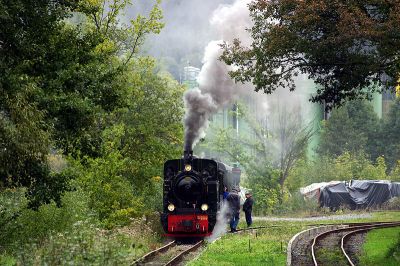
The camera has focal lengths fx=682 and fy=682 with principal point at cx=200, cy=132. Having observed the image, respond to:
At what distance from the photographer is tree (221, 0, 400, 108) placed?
17078 mm

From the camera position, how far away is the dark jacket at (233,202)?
29.0m

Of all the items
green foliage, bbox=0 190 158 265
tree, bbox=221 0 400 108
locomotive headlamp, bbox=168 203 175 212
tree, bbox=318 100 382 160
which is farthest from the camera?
tree, bbox=318 100 382 160

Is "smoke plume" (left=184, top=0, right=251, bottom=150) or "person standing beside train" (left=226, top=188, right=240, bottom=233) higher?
"smoke plume" (left=184, top=0, right=251, bottom=150)

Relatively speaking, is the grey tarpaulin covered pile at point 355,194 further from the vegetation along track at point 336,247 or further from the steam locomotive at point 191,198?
the steam locomotive at point 191,198

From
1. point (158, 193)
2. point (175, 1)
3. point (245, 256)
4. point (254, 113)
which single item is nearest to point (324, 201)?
point (254, 113)

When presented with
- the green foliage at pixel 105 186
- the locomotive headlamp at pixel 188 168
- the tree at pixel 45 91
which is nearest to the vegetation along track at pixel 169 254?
the green foliage at pixel 105 186

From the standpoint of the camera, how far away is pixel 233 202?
29141 mm

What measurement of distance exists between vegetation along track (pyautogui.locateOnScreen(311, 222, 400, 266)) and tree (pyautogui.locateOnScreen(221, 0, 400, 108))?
4.98m

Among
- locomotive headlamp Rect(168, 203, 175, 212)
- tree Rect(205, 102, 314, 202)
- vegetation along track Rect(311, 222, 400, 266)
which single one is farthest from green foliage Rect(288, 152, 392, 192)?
locomotive headlamp Rect(168, 203, 175, 212)

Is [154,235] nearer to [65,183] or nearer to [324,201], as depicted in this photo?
[65,183]

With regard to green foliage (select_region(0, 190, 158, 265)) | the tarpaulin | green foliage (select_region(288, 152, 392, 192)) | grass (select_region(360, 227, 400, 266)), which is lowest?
grass (select_region(360, 227, 400, 266))

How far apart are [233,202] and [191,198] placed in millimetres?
4832

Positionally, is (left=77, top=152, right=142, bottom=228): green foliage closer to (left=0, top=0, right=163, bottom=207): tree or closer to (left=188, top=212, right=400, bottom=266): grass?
(left=0, top=0, right=163, bottom=207): tree

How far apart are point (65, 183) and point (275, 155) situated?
3968cm
